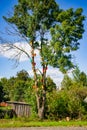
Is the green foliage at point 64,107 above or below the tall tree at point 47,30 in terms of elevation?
below

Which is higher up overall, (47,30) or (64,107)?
(47,30)

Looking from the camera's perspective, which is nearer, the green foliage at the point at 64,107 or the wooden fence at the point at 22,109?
the green foliage at the point at 64,107

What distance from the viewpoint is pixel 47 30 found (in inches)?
1021

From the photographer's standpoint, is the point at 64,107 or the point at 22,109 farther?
the point at 22,109

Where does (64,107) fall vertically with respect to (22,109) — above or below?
below

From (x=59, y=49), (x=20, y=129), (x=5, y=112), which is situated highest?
(x=59, y=49)

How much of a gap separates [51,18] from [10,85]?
173 ft

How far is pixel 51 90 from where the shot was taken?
93.2 feet

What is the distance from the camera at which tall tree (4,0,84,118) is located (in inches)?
960

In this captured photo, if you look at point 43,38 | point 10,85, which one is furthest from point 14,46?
point 10,85

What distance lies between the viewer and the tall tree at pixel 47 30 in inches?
960

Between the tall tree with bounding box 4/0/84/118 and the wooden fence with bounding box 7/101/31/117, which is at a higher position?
the tall tree with bounding box 4/0/84/118

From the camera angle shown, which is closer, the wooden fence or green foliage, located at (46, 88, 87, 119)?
A: green foliage, located at (46, 88, 87, 119)

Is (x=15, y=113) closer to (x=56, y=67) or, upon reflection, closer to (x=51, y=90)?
(x=51, y=90)
